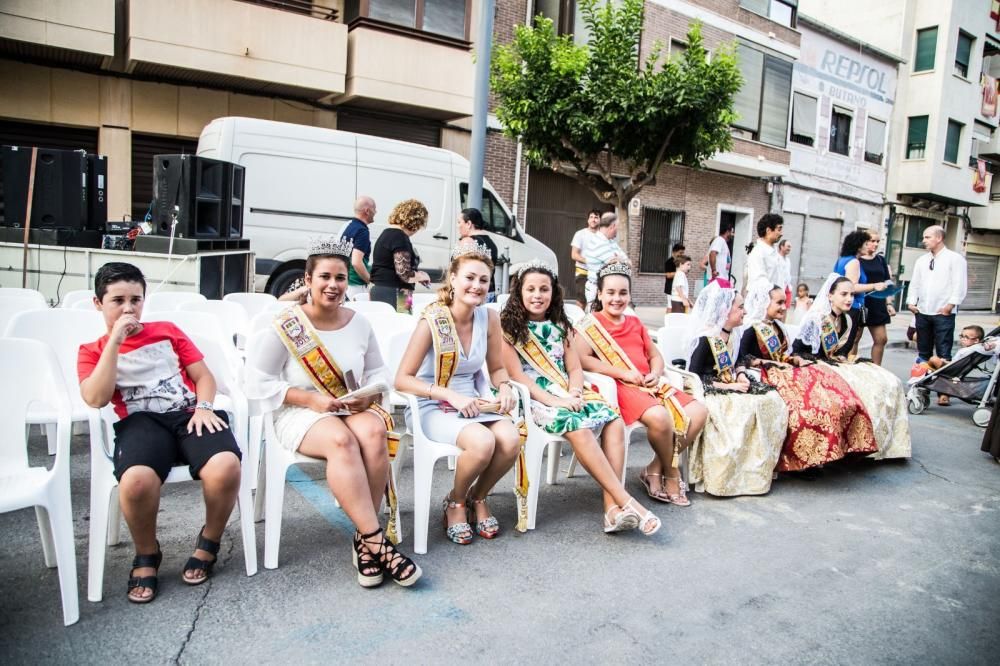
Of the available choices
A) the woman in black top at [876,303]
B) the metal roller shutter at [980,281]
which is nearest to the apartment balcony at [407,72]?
the woman in black top at [876,303]

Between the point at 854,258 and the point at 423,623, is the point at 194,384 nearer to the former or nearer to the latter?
the point at 423,623

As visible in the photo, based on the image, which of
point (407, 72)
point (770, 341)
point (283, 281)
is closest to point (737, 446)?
point (770, 341)

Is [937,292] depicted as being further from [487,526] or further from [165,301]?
[165,301]

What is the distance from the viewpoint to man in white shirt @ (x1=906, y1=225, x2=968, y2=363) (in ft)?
25.9

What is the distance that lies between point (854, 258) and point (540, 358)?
448 cm

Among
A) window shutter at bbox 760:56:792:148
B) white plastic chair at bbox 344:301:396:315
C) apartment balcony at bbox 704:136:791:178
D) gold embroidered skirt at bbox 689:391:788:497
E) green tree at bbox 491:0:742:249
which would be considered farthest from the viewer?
window shutter at bbox 760:56:792:148

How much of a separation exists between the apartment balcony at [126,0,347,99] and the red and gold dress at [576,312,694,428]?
29.4 feet

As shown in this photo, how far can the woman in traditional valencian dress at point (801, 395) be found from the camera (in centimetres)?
449

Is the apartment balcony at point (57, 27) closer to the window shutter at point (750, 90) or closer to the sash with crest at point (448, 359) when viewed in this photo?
the sash with crest at point (448, 359)

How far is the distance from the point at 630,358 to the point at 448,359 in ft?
4.32

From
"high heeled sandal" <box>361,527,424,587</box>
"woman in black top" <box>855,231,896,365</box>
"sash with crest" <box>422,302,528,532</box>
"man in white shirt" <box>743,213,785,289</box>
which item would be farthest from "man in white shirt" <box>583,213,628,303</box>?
"high heeled sandal" <box>361,527,424,587</box>

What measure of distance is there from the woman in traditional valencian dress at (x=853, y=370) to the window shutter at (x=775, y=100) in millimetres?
14963

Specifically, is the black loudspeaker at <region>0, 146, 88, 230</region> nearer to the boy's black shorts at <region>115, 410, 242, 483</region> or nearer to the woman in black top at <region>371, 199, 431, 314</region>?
the woman in black top at <region>371, 199, 431, 314</region>

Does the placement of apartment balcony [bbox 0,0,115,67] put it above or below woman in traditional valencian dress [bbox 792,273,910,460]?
above
